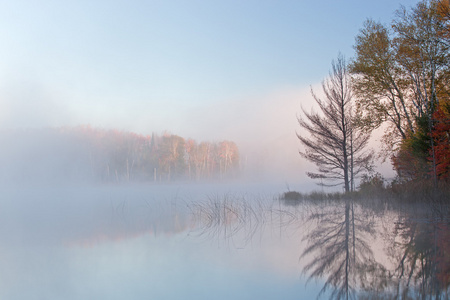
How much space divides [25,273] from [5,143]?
286 feet

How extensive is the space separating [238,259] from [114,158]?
67.2 m

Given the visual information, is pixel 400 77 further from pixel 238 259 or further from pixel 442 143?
pixel 238 259

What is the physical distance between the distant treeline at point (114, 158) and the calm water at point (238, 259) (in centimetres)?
5866

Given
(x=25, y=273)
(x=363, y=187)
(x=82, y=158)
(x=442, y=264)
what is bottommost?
(x=25, y=273)

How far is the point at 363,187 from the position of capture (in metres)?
19.7

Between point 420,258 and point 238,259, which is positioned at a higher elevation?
point 420,258

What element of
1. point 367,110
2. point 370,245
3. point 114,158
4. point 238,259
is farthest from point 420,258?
point 114,158

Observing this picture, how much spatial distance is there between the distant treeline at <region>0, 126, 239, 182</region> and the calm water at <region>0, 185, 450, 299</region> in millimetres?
58660

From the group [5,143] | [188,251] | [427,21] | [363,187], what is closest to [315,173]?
[363,187]

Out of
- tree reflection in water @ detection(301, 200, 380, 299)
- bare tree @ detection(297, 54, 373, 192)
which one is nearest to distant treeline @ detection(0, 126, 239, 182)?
bare tree @ detection(297, 54, 373, 192)

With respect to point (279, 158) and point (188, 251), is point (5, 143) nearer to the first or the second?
point (279, 158)

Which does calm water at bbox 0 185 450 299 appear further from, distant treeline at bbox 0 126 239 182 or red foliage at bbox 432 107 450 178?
distant treeline at bbox 0 126 239 182

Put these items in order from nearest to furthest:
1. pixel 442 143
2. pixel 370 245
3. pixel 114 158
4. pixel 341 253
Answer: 1. pixel 341 253
2. pixel 370 245
3. pixel 442 143
4. pixel 114 158

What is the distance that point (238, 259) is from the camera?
6730mm
